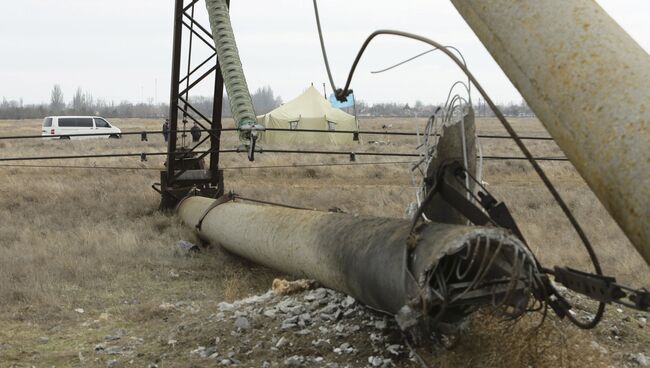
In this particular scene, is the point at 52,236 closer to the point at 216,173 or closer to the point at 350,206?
the point at 216,173

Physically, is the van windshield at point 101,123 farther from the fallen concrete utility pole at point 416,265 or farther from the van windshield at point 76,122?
the fallen concrete utility pole at point 416,265

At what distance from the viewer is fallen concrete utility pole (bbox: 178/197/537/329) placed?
3465mm

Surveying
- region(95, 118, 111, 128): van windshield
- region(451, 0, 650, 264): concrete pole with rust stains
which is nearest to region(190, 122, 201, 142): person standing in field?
region(451, 0, 650, 264): concrete pole with rust stains

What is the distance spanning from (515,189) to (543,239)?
24.0 feet

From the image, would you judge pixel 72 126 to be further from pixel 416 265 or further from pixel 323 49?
pixel 416 265

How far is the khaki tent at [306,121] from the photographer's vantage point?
36.1 m

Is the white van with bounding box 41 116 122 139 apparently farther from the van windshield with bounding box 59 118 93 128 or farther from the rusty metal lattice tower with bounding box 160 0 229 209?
Result: the rusty metal lattice tower with bounding box 160 0 229 209

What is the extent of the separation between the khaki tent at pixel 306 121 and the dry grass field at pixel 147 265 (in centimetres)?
1594

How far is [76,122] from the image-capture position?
4053 centimetres

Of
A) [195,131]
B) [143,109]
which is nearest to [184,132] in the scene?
[195,131]

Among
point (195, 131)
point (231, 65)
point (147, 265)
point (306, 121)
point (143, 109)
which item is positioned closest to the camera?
point (147, 265)

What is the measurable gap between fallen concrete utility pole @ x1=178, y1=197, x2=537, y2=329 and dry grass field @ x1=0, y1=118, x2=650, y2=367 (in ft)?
2.46

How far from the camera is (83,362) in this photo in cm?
550

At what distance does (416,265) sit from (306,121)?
32.9 m
